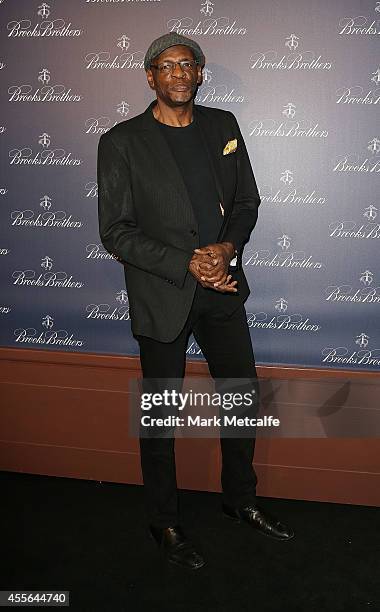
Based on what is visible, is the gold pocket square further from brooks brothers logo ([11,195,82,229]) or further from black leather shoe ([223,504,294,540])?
black leather shoe ([223,504,294,540])

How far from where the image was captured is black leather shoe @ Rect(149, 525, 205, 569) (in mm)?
2866

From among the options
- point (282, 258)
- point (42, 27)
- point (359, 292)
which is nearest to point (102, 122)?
point (42, 27)

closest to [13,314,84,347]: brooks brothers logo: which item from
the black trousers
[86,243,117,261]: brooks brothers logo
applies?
[86,243,117,261]: brooks brothers logo

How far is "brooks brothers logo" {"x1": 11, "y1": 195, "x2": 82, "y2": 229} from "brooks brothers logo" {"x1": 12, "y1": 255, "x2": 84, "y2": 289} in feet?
0.57

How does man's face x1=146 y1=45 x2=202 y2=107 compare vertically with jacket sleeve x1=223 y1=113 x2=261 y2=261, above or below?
above

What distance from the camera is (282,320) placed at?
3.30m

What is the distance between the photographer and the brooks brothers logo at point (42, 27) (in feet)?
10.6

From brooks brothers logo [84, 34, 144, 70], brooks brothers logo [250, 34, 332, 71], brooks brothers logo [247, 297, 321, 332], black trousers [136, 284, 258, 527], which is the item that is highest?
brooks brothers logo [84, 34, 144, 70]

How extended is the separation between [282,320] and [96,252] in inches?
37.5

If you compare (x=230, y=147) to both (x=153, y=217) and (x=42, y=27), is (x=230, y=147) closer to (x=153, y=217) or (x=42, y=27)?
(x=153, y=217)

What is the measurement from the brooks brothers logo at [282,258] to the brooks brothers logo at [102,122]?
2.81ft

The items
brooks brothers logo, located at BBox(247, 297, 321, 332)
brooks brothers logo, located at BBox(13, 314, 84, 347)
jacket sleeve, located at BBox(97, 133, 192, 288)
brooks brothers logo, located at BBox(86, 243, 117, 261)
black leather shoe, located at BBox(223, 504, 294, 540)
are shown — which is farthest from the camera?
brooks brothers logo, located at BBox(13, 314, 84, 347)

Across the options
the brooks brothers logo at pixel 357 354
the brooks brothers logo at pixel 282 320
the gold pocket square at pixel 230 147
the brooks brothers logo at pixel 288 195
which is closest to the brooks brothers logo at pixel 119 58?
the gold pocket square at pixel 230 147

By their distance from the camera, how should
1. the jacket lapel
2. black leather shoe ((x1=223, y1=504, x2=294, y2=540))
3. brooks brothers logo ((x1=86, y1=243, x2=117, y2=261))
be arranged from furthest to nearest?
brooks brothers logo ((x1=86, y1=243, x2=117, y2=261)), black leather shoe ((x1=223, y1=504, x2=294, y2=540)), the jacket lapel
